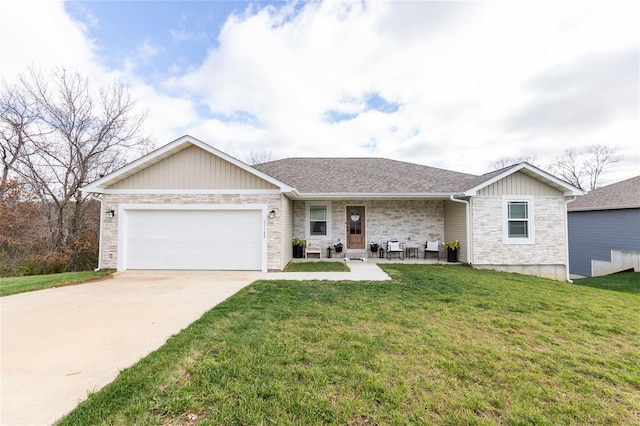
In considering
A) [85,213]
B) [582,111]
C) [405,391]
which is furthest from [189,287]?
[582,111]

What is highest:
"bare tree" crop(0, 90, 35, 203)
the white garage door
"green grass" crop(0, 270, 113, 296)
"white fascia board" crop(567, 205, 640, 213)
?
"bare tree" crop(0, 90, 35, 203)

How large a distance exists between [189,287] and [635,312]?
30.4 ft

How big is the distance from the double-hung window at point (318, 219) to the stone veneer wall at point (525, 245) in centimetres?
574

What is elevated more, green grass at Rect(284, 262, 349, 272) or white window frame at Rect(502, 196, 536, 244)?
white window frame at Rect(502, 196, 536, 244)

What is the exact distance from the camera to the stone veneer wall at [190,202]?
888 cm

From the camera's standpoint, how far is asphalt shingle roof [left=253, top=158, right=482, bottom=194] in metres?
10.8

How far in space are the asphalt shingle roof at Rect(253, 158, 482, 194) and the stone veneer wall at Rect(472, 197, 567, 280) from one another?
1297 mm

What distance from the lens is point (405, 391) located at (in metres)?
2.46

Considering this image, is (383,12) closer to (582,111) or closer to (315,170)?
(315,170)

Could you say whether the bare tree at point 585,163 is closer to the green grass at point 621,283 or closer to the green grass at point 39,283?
the green grass at point 621,283

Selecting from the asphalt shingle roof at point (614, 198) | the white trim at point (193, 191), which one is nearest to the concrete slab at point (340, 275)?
the white trim at point (193, 191)

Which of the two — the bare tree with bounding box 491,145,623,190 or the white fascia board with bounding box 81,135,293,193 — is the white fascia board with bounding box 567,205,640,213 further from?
the white fascia board with bounding box 81,135,293,193

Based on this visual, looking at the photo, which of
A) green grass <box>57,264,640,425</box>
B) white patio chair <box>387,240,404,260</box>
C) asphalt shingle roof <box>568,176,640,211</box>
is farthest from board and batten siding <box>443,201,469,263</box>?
asphalt shingle roof <box>568,176,640,211</box>

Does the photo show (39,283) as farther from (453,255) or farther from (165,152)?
(453,255)
